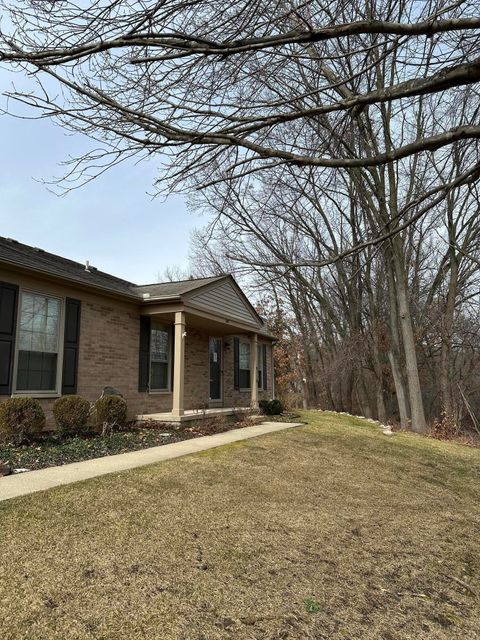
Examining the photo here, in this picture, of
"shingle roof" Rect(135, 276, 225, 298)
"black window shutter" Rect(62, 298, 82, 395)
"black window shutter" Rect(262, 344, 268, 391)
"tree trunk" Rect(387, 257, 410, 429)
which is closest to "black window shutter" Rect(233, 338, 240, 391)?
"black window shutter" Rect(262, 344, 268, 391)

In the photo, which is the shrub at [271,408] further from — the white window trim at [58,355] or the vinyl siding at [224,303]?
the white window trim at [58,355]

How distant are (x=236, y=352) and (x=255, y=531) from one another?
37.4 ft

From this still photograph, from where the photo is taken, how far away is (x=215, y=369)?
14.4m

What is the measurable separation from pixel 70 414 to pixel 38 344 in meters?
1.41

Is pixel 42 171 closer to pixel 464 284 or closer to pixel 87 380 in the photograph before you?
pixel 87 380

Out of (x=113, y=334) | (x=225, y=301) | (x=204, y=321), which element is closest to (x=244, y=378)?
(x=225, y=301)

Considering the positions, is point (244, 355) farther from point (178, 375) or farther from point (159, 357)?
point (178, 375)

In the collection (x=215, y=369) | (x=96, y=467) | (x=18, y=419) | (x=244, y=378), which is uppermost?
(x=215, y=369)

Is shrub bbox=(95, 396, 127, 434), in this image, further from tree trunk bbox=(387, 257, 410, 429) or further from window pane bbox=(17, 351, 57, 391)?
tree trunk bbox=(387, 257, 410, 429)

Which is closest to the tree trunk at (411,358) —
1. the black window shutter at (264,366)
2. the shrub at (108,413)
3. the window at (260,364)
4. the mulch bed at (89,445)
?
the window at (260,364)

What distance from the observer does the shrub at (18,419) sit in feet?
23.0

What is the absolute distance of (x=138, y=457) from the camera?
21.8 ft

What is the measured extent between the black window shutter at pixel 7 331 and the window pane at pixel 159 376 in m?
4.02

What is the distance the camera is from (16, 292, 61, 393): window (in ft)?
26.1
